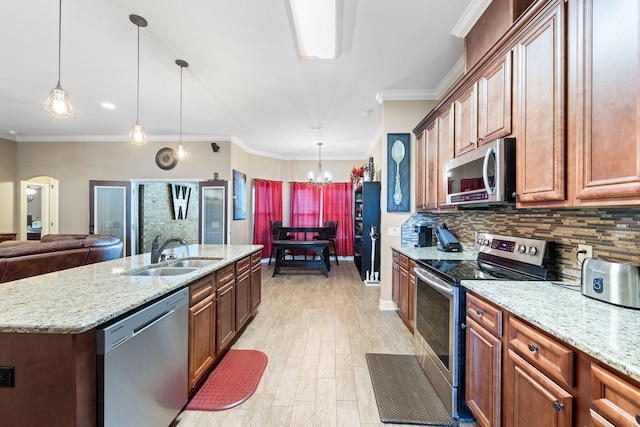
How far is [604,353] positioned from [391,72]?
2944mm

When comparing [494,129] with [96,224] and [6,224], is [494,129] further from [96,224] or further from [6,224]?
[6,224]

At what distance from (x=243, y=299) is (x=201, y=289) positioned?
3.00ft

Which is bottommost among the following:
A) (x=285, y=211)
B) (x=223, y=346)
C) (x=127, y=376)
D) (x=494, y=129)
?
(x=223, y=346)

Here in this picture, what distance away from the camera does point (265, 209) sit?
22.2ft

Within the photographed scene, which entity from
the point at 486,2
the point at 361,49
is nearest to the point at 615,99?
the point at 486,2

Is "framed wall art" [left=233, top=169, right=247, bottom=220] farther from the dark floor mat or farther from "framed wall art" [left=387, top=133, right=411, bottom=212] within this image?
the dark floor mat

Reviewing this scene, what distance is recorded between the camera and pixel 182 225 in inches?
281

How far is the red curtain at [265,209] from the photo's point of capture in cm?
660

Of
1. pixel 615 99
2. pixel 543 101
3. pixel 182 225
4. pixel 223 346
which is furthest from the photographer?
pixel 182 225

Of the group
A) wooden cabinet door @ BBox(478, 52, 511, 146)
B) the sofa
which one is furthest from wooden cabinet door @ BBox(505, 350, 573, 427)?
the sofa

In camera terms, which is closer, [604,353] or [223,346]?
[604,353]

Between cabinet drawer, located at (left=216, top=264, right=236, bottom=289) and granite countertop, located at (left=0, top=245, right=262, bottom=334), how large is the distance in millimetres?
248

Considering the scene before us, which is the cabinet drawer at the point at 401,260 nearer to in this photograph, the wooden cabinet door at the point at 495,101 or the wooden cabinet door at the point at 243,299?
the wooden cabinet door at the point at 495,101

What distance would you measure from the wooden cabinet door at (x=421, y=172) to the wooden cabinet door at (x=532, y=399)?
78.4 inches
